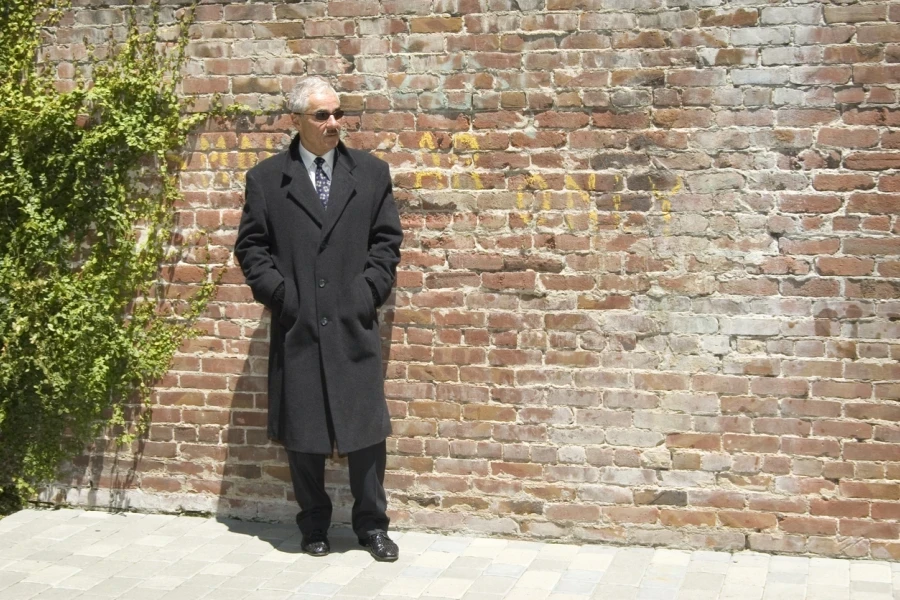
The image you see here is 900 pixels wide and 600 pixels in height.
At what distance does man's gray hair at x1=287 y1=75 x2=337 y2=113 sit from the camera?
559cm

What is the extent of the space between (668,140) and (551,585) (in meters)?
2.08

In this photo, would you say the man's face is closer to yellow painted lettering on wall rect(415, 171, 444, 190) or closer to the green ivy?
yellow painted lettering on wall rect(415, 171, 444, 190)

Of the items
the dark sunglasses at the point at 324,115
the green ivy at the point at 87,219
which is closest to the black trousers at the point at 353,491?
the green ivy at the point at 87,219

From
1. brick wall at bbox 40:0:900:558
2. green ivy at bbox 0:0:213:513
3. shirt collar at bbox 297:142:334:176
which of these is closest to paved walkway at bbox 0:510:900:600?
brick wall at bbox 40:0:900:558

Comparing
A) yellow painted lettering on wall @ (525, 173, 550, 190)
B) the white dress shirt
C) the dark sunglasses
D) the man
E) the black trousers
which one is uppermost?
the dark sunglasses

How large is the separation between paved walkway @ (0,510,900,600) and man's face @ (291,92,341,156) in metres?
1.92

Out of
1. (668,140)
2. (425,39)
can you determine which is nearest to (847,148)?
(668,140)

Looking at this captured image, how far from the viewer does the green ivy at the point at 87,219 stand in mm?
6133

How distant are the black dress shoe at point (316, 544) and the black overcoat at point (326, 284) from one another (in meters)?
0.44

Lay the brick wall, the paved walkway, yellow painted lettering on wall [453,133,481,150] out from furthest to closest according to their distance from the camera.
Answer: yellow painted lettering on wall [453,133,481,150] < the brick wall < the paved walkway

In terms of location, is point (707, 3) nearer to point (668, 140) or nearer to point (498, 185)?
point (668, 140)

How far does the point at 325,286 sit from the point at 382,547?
123 cm

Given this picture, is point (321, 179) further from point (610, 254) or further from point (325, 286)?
point (610, 254)

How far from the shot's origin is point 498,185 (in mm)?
5754
